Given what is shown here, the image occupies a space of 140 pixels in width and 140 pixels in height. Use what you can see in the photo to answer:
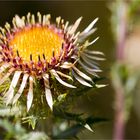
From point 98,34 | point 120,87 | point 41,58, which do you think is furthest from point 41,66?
point 98,34

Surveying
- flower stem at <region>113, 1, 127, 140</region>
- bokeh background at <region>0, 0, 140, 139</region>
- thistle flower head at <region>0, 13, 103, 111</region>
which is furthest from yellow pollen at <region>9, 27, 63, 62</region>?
bokeh background at <region>0, 0, 140, 139</region>

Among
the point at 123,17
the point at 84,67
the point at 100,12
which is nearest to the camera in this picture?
the point at 84,67

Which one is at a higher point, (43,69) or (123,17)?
(123,17)

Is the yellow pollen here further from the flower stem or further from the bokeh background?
the bokeh background

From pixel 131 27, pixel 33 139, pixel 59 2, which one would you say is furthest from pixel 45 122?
pixel 59 2

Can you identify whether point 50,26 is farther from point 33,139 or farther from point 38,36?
point 33,139

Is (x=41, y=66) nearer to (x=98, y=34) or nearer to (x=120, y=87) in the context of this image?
(x=120, y=87)

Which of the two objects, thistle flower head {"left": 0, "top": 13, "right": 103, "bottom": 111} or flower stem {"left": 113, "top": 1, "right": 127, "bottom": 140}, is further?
flower stem {"left": 113, "top": 1, "right": 127, "bottom": 140}
